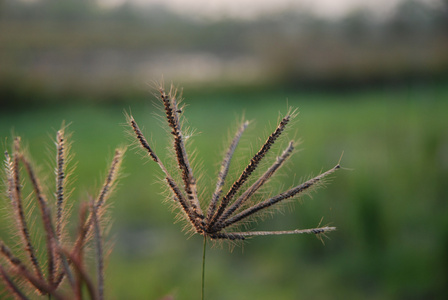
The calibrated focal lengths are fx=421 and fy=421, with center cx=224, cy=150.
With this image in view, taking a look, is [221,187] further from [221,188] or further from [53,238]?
[53,238]

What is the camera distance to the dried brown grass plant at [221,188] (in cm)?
33

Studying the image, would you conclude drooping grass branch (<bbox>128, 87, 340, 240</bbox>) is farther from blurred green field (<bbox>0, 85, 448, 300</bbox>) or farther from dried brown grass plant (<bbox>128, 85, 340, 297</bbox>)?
blurred green field (<bbox>0, 85, 448, 300</bbox>)

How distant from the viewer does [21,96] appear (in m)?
4.76

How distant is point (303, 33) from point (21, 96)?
4087 millimetres

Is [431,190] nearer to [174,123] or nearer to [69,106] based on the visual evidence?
[174,123]

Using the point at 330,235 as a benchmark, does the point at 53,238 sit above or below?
above

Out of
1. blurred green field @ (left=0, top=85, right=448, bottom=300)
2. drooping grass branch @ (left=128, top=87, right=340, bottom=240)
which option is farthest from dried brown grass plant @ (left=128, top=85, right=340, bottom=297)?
blurred green field @ (left=0, top=85, right=448, bottom=300)

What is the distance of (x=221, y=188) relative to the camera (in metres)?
0.36

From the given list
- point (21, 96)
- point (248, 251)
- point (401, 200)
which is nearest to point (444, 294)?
point (401, 200)

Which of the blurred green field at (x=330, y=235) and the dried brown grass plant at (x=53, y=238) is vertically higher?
the dried brown grass plant at (x=53, y=238)

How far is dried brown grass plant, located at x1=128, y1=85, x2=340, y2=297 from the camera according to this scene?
0.33 metres

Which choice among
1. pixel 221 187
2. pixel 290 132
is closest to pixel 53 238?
pixel 221 187

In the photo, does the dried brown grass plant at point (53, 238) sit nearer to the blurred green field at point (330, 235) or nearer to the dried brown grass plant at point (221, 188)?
the dried brown grass plant at point (221, 188)

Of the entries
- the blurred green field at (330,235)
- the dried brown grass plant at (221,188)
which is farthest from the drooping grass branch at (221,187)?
the blurred green field at (330,235)
